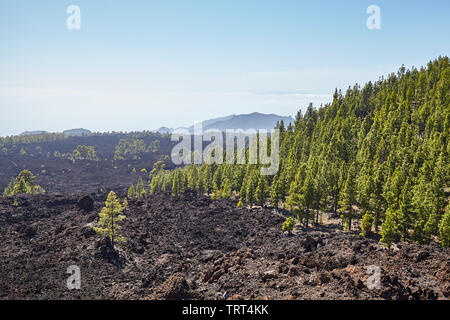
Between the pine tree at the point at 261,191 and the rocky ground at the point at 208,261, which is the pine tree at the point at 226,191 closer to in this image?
the pine tree at the point at 261,191

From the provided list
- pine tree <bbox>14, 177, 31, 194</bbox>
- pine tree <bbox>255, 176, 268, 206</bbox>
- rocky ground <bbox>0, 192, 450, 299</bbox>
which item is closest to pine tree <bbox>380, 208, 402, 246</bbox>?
rocky ground <bbox>0, 192, 450, 299</bbox>

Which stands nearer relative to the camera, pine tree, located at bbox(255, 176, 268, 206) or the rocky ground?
the rocky ground

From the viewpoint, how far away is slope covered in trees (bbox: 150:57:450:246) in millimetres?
42094

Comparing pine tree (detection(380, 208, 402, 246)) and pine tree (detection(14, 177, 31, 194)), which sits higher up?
pine tree (detection(380, 208, 402, 246))

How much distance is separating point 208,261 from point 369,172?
131 ft

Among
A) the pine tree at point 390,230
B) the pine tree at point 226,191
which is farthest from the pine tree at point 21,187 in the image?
the pine tree at point 390,230

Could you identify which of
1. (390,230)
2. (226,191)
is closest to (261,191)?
(226,191)

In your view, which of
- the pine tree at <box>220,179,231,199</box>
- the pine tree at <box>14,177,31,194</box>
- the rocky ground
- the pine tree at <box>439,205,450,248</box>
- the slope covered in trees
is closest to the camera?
the rocky ground

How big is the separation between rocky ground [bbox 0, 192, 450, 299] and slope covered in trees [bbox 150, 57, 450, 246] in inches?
210

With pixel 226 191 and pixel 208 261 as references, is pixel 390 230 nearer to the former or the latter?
pixel 208 261

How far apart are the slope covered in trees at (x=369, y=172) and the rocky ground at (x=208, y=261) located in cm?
533

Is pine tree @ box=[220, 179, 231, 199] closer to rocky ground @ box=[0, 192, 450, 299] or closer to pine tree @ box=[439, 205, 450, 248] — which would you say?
rocky ground @ box=[0, 192, 450, 299]
